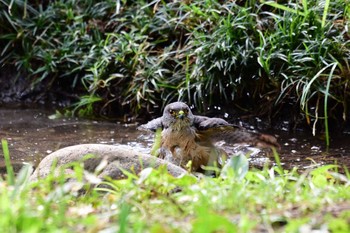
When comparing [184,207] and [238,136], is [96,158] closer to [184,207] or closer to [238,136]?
[238,136]

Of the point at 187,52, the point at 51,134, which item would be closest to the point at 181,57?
the point at 187,52

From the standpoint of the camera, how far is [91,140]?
22.1ft

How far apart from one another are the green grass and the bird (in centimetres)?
207

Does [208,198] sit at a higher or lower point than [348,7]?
lower

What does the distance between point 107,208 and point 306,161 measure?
320 cm

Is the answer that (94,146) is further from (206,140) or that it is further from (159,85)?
(159,85)

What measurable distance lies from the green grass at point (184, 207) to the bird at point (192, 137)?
6.79ft

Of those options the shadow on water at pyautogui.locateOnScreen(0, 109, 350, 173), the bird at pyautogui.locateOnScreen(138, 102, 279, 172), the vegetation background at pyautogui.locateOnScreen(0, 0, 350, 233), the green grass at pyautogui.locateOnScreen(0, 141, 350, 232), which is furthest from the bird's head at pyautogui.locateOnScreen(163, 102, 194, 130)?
the green grass at pyautogui.locateOnScreen(0, 141, 350, 232)

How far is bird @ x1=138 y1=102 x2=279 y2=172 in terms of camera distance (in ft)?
18.1

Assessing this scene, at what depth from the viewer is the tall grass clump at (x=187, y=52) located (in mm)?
6699

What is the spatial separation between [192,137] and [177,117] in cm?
Result: 21

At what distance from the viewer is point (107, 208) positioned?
9.65ft

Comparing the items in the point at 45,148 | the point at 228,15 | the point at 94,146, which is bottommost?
the point at 45,148

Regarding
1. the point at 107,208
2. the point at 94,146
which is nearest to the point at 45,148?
the point at 94,146
